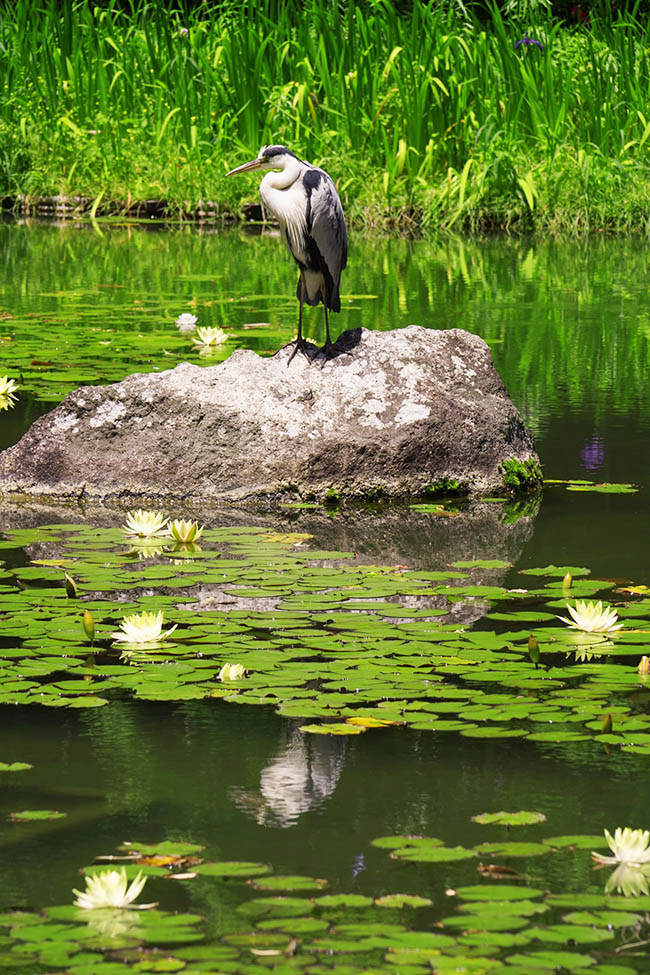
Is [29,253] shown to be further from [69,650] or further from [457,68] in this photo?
[69,650]

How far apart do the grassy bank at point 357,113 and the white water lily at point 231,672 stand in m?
9.25

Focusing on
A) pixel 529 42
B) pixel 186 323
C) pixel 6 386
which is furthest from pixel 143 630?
pixel 529 42

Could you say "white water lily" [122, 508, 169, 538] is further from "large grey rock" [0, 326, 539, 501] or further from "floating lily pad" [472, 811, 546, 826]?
"floating lily pad" [472, 811, 546, 826]

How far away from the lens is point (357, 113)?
12398mm

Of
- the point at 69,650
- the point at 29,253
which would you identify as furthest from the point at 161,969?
the point at 29,253

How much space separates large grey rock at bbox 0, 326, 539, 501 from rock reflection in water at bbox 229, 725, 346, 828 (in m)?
2.04

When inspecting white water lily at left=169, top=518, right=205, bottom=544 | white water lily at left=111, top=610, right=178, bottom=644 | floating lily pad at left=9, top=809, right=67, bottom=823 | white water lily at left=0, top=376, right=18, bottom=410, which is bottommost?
floating lily pad at left=9, top=809, right=67, bottom=823

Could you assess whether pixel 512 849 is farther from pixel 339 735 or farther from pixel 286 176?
pixel 286 176

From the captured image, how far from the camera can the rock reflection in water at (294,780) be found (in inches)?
94.1

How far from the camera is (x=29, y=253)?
425 inches

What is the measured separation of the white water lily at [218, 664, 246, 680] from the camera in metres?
2.89

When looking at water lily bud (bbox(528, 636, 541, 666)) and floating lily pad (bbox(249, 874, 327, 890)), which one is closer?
floating lily pad (bbox(249, 874, 327, 890))

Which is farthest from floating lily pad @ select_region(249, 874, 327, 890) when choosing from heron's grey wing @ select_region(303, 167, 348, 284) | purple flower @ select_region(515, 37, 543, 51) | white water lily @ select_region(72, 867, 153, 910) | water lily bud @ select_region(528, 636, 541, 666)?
purple flower @ select_region(515, 37, 543, 51)

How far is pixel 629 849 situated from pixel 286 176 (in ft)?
10.2
